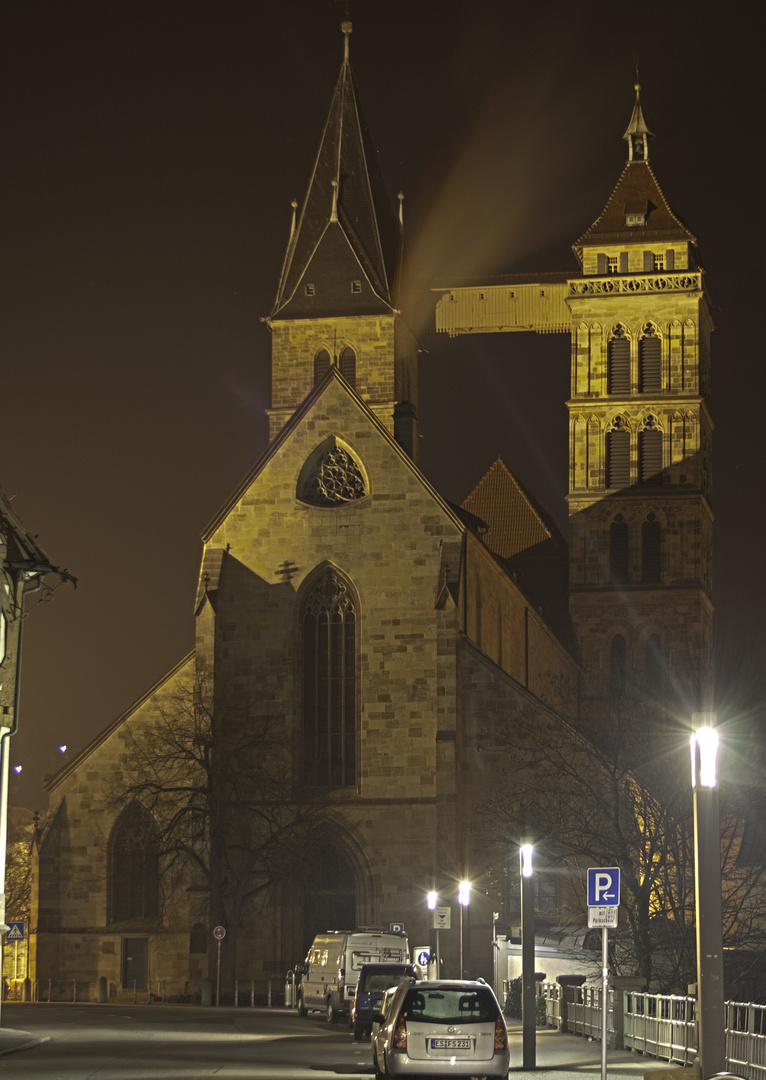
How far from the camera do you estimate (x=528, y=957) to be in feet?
85.1

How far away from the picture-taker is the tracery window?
51.8m

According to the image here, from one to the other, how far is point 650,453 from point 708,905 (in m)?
51.8

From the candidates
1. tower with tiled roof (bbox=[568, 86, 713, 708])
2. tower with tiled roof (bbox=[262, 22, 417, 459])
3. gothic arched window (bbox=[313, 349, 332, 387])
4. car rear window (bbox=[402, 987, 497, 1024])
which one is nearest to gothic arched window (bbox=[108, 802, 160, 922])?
tower with tiled roof (bbox=[262, 22, 417, 459])

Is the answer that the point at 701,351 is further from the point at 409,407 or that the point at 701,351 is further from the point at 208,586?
the point at 208,586

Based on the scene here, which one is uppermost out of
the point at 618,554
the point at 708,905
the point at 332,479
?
the point at 618,554

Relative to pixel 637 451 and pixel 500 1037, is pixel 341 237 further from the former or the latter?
pixel 500 1037

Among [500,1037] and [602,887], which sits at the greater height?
[602,887]

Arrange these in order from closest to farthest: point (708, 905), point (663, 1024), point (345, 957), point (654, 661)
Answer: point (708, 905) → point (663, 1024) → point (345, 957) → point (654, 661)

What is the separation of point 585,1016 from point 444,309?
4584 centimetres

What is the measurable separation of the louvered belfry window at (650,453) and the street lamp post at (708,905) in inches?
1976

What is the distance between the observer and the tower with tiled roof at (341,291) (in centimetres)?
6625

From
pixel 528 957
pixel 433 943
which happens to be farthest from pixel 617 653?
pixel 528 957

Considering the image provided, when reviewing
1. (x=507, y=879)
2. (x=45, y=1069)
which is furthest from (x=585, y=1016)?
(x=507, y=879)

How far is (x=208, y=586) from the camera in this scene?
51.4 m
